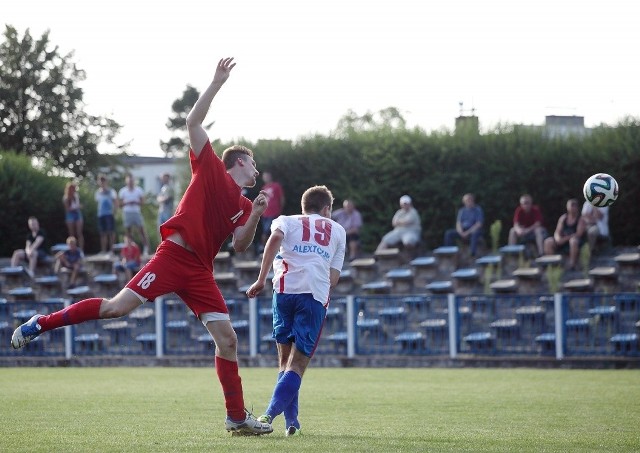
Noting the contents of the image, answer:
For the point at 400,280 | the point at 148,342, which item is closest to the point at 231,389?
the point at 148,342

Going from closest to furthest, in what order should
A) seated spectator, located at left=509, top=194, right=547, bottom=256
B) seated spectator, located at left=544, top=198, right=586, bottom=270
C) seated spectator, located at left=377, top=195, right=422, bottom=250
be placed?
seated spectator, located at left=544, top=198, right=586, bottom=270 → seated spectator, located at left=509, top=194, right=547, bottom=256 → seated spectator, located at left=377, top=195, right=422, bottom=250

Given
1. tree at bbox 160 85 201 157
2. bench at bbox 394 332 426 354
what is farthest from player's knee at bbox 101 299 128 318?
tree at bbox 160 85 201 157

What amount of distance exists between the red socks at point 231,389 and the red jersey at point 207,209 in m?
0.76

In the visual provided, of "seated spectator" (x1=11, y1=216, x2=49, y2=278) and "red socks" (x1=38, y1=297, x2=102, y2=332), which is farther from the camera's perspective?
"seated spectator" (x1=11, y1=216, x2=49, y2=278)

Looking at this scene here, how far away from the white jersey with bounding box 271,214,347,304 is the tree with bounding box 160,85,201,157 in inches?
3604

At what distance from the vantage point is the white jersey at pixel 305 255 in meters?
9.76

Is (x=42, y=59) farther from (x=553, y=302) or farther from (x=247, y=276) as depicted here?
(x=553, y=302)

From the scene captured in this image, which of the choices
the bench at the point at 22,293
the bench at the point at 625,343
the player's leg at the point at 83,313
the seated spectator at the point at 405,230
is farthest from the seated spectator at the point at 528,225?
the player's leg at the point at 83,313

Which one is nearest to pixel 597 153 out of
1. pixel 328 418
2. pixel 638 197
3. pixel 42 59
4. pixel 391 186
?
pixel 638 197

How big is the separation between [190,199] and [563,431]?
3.57 meters

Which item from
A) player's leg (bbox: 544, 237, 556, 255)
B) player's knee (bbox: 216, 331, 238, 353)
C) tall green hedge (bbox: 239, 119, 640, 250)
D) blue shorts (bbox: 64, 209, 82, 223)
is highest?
tall green hedge (bbox: 239, 119, 640, 250)

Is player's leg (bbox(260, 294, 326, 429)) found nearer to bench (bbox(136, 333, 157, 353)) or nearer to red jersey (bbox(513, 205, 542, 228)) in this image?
bench (bbox(136, 333, 157, 353))

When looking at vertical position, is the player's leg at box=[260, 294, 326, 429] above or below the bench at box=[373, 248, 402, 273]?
below

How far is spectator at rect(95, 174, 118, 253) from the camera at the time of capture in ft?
102
